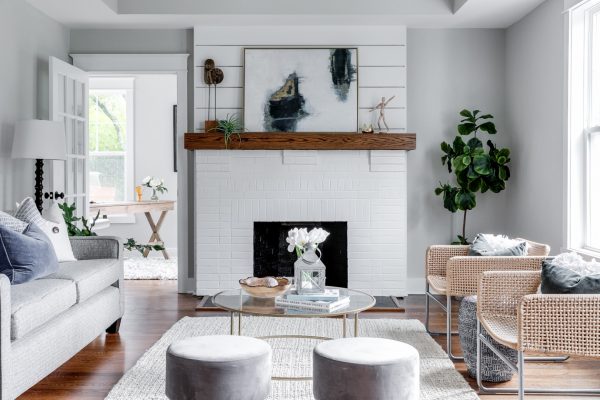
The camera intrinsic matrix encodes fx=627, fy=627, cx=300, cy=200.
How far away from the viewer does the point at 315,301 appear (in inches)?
123

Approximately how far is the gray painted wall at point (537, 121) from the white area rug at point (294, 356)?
53.5 inches

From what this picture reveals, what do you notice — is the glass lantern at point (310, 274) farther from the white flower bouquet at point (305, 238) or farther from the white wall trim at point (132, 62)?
the white wall trim at point (132, 62)

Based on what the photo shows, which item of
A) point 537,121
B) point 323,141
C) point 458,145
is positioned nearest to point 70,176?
point 323,141

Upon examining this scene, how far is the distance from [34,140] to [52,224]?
0.84 meters

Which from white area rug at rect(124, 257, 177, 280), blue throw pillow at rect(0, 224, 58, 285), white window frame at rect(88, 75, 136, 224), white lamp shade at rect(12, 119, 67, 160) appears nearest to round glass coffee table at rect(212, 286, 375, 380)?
blue throw pillow at rect(0, 224, 58, 285)

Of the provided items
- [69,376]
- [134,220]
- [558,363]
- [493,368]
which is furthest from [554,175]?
[134,220]

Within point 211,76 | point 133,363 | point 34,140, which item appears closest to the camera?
point 133,363

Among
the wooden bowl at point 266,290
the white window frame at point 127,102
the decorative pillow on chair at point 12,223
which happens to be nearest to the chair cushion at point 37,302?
the decorative pillow on chair at point 12,223

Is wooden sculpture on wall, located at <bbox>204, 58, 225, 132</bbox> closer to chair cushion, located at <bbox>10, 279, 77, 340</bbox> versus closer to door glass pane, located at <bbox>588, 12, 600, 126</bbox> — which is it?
chair cushion, located at <bbox>10, 279, 77, 340</bbox>

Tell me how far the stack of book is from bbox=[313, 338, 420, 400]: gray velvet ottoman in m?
0.52

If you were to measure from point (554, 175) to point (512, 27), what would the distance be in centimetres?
162

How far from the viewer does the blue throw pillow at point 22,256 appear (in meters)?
3.09

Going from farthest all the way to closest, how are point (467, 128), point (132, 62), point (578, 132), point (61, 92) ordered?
point (132, 62) < point (467, 128) < point (61, 92) < point (578, 132)

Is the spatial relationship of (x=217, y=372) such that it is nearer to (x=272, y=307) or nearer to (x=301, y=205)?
(x=272, y=307)
